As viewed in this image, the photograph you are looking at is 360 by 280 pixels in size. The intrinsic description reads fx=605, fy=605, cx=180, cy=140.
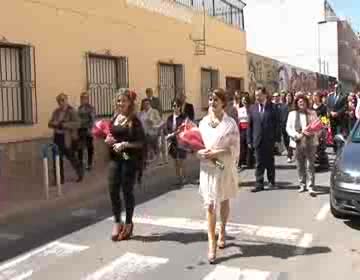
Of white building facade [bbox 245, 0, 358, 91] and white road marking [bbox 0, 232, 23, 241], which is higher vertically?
white building facade [bbox 245, 0, 358, 91]

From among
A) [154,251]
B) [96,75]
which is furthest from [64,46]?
[154,251]

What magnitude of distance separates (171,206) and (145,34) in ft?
29.2

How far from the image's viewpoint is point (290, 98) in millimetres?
15609

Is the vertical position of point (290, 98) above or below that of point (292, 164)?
above

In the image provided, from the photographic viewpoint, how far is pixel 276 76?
34.1 m

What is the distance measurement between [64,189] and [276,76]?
2466 centimetres

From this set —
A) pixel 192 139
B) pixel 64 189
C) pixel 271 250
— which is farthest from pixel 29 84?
pixel 271 250

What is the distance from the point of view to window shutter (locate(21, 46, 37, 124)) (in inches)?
485

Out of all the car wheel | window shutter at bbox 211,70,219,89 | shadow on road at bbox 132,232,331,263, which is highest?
window shutter at bbox 211,70,219,89

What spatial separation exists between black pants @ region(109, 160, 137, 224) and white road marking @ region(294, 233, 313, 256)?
6.63ft

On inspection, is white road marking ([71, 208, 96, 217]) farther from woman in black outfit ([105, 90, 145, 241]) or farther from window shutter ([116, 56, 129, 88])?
window shutter ([116, 56, 129, 88])

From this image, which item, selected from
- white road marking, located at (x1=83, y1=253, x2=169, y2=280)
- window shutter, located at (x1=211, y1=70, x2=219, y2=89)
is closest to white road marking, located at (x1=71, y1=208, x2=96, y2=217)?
white road marking, located at (x1=83, y1=253, x2=169, y2=280)

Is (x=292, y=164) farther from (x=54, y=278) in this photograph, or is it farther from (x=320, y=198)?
(x=54, y=278)

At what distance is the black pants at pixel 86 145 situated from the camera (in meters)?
12.7
